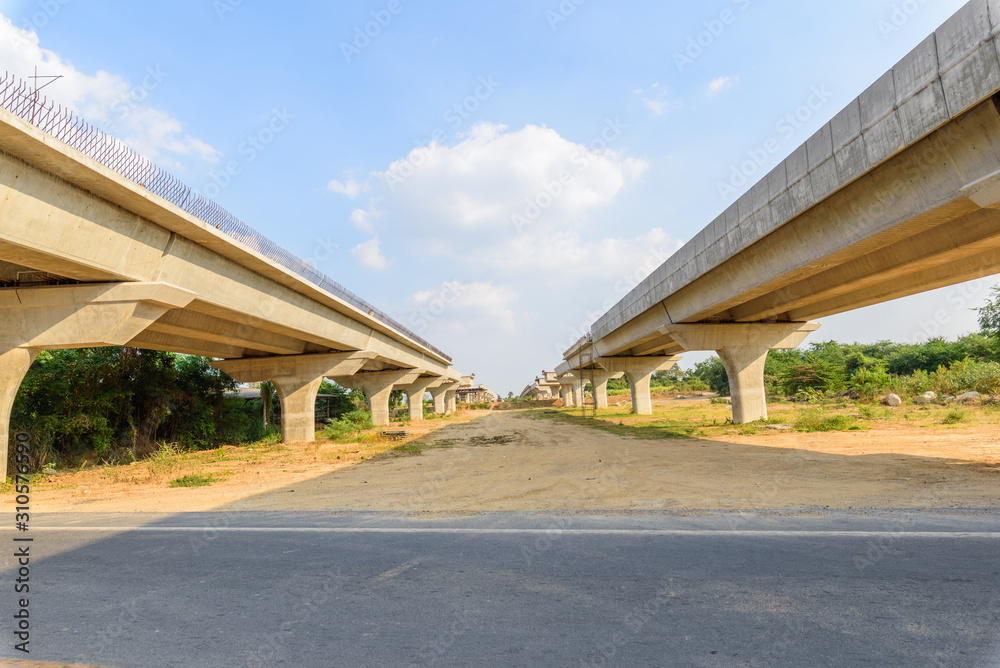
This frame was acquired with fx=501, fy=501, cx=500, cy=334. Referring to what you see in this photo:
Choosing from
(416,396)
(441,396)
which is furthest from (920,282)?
(441,396)

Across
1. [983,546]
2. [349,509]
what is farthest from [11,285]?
[983,546]

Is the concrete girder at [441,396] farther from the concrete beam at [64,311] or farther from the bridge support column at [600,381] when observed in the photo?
the concrete beam at [64,311]

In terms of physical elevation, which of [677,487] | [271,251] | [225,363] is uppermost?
[271,251]

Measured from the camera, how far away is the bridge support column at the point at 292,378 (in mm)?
25438

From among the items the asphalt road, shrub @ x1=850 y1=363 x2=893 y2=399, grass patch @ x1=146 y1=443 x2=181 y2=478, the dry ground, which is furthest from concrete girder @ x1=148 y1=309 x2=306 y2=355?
shrub @ x1=850 y1=363 x2=893 y2=399

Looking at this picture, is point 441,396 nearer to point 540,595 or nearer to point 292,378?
point 292,378

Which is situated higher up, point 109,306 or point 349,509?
point 109,306

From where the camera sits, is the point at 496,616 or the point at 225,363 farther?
the point at 225,363

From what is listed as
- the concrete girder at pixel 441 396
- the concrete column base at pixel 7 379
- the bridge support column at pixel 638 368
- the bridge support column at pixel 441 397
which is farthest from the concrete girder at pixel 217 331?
the bridge support column at pixel 441 397

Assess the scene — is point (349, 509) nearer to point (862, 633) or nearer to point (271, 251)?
point (862, 633)

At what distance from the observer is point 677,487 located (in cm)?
874

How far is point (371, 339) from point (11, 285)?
57.6 feet

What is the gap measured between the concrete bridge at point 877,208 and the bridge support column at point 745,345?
19 centimetres

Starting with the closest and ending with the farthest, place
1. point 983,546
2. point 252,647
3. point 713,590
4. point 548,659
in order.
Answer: point 548,659, point 252,647, point 713,590, point 983,546
